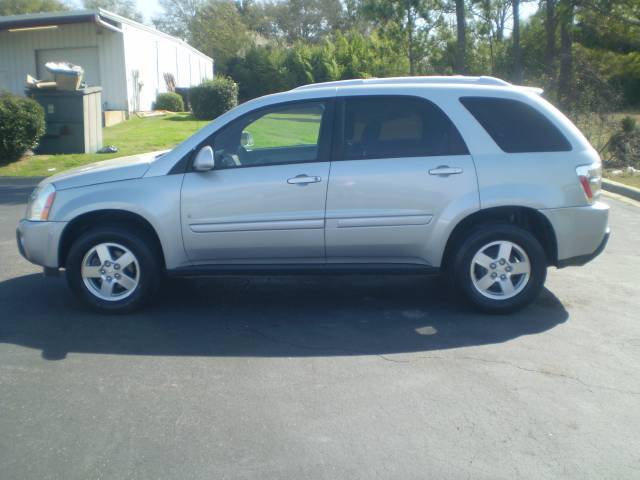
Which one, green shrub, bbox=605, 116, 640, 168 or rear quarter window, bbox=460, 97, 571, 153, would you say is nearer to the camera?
rear quarter window, bbox=460, 97, 571, 153

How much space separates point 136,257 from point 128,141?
13926 mm

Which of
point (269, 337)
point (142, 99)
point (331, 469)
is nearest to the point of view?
point (331, 469)

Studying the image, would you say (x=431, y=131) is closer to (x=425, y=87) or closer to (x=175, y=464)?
(x=425, y=87)

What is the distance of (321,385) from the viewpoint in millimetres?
4789

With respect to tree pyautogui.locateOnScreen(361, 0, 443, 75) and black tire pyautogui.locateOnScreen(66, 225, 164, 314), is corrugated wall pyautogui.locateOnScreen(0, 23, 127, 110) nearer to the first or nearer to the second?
tree pyautogui.locateOnScreen(361, 0, 443, 75)

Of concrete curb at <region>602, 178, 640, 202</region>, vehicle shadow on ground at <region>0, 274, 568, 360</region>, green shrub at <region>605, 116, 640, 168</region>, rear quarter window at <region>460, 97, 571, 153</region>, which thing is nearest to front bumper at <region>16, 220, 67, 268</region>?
vehicle shadow on ground at <region>0, 274, 568, 360</region>

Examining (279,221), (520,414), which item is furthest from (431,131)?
(520,414)

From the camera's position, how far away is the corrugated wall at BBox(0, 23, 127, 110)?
25234 millimetres

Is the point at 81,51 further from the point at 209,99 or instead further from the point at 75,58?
the point at 209,99

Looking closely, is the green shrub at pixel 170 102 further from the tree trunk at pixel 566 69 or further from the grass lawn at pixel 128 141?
the tree trunk at pixel 566 69

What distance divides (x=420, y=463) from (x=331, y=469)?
18.7 inches

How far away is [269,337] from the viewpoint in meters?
5.73

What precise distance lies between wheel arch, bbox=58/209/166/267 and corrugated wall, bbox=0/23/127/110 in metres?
20.6

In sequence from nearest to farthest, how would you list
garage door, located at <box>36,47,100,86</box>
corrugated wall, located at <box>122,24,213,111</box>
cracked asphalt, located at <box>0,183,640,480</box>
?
cracked asphalt, located at <box>0,183,640,480</box> < garage door, located at <box>36,47,100,86</box> < corrugated wall, located at <box>122,24,213,111</box>
